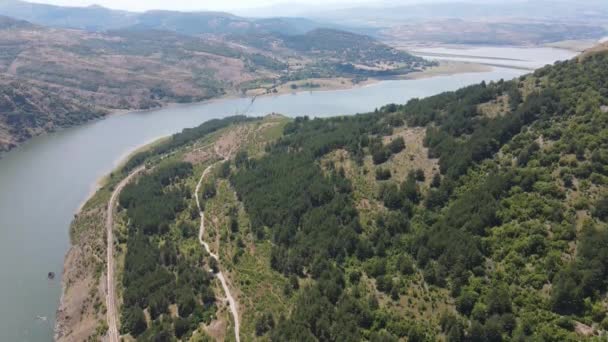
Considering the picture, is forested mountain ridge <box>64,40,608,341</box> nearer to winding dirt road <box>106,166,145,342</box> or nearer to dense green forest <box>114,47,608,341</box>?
dense green forest <box>114,47,608,341</box>

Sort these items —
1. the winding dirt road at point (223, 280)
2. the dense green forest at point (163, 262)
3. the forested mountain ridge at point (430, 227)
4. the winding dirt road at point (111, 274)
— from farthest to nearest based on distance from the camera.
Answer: the winding dirt road at point (111, 274) → the dense green forest at point (163, 262) → the winding dirt road at point (223, 280) → the forested mountain ridge at point (430, 227)

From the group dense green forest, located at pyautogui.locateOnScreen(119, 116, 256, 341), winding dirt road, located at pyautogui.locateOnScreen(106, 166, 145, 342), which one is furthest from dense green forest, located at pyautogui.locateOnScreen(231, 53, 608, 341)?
winding dirt road, located at pyautogui.locateOnScreen(106, 166, 145, 342)

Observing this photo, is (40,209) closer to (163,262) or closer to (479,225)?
(163,262)

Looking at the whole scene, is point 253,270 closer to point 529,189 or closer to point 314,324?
point 314,324

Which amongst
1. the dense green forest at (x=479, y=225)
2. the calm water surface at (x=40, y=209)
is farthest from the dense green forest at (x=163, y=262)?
the calm water surface at (x=40, y=209)

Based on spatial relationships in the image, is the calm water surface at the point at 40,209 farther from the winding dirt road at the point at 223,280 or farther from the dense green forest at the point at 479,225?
the dense green forest at the point at 479,225
